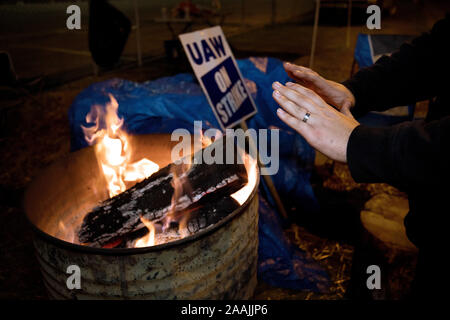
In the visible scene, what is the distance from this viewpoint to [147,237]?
6.57ft

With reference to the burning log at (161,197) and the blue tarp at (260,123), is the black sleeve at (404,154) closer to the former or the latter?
the burning log at (161,197)

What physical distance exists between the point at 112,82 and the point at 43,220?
2000 mm

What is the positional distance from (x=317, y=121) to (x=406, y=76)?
81cm

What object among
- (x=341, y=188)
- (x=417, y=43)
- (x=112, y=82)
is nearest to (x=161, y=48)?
(x=112, y=82)

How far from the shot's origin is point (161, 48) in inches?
414

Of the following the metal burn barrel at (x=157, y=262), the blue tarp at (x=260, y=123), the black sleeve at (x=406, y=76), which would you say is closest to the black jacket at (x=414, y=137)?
the black sleeve at (x=406, y=76)

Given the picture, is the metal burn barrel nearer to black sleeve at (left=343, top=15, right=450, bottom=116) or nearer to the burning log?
the burning log

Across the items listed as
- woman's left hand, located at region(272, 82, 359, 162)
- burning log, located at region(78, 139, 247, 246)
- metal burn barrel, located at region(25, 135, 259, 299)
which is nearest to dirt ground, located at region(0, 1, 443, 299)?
metal burn barrel, located at region(25, 135, 259, 299)

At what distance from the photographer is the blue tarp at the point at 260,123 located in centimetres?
279

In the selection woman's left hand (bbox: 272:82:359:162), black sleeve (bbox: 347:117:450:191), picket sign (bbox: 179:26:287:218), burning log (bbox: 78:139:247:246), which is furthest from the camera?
picket sign (bbox: 179:26:287:218)

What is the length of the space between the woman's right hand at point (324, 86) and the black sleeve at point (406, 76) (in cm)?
7

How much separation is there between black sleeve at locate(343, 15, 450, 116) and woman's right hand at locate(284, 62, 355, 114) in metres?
0.07

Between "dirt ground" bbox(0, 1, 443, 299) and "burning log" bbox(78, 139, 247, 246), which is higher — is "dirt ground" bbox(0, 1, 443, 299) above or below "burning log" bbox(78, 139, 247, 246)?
below

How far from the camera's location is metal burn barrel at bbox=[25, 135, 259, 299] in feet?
5.00
